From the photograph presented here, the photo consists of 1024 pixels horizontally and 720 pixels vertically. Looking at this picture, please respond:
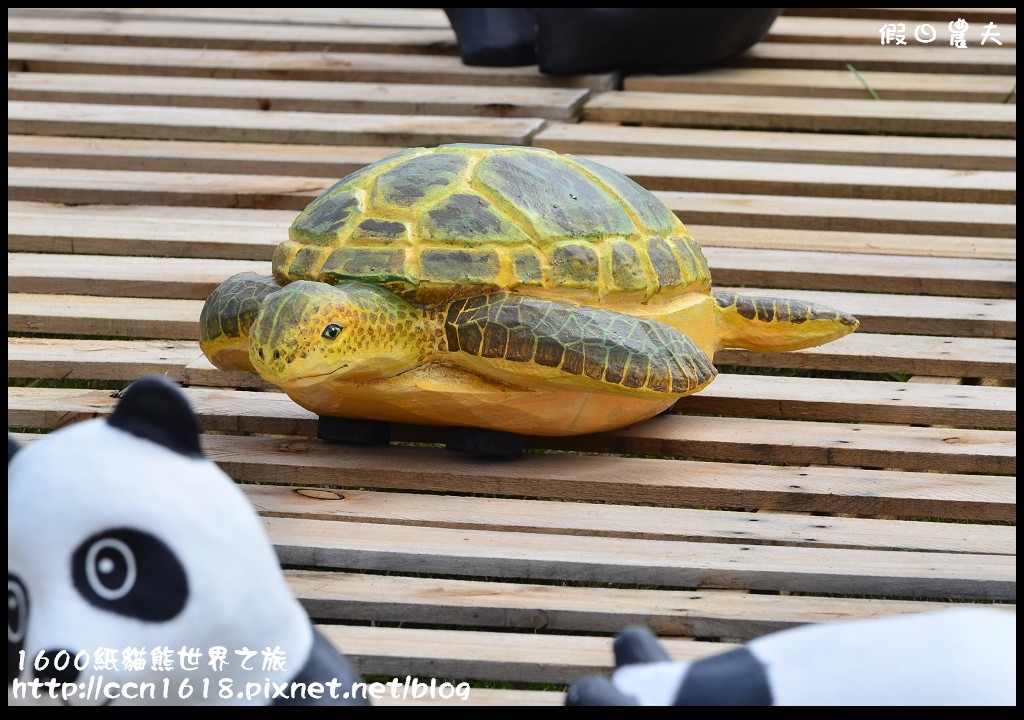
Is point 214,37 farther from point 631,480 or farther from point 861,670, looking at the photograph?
point 861,670

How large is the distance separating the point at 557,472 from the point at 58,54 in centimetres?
269

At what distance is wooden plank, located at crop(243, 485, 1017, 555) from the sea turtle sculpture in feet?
0.49

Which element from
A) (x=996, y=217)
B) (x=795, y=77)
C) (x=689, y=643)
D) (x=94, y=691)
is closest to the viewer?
(x=94, y=691)

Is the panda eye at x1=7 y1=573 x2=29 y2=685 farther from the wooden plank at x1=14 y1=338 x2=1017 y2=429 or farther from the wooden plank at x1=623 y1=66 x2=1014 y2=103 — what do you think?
the wooden plank at x1=623 y1=66 x2=1014 y2=103

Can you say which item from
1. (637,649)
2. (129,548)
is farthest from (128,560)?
(637,649)

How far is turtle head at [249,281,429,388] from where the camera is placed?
5.74 ft

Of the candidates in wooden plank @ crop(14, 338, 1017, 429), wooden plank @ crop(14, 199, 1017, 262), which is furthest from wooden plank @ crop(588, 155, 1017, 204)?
wooden plank @ crop(14, 338, 1017, 429)

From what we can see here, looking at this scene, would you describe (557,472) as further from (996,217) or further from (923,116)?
(923,116)

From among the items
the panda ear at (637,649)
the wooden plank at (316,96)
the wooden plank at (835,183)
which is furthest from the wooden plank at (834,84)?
the panda ear at (637,649)

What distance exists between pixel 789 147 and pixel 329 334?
1.90m

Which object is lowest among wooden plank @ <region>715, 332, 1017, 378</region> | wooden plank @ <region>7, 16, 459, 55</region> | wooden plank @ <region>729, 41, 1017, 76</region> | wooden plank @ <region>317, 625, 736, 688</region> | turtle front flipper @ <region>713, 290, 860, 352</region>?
wooden plank @ <region>317, 625, 736, 688</region>

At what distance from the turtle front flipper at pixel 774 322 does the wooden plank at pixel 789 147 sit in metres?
1.18
